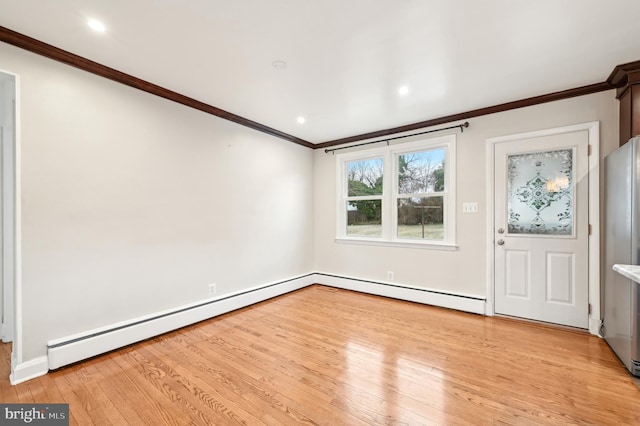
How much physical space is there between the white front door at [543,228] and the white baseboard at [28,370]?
451cm

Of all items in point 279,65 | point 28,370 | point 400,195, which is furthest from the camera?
point 400,195

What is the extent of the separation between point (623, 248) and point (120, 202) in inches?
176

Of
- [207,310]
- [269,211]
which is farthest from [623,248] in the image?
[207,310]

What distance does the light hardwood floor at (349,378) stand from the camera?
168cm

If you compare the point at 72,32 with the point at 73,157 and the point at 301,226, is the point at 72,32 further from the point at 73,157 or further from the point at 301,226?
the point at 301,226

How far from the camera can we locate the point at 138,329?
2.62 meters

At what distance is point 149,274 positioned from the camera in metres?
2.75

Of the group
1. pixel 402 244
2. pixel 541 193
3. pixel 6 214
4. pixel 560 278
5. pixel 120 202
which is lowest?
pixel 560 278

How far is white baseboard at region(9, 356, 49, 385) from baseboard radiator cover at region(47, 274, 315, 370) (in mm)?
39

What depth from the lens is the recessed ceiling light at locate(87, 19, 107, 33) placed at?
1871 mm

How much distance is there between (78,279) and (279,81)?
2.55m

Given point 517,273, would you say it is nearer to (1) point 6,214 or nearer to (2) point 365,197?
(2) point 365,197

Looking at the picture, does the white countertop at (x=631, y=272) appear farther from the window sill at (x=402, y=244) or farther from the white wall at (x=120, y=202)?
the white wall at (x=120, y=202)

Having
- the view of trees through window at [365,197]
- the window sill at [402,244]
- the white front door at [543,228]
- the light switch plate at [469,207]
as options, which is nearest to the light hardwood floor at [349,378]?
the white front door at [543,228]
